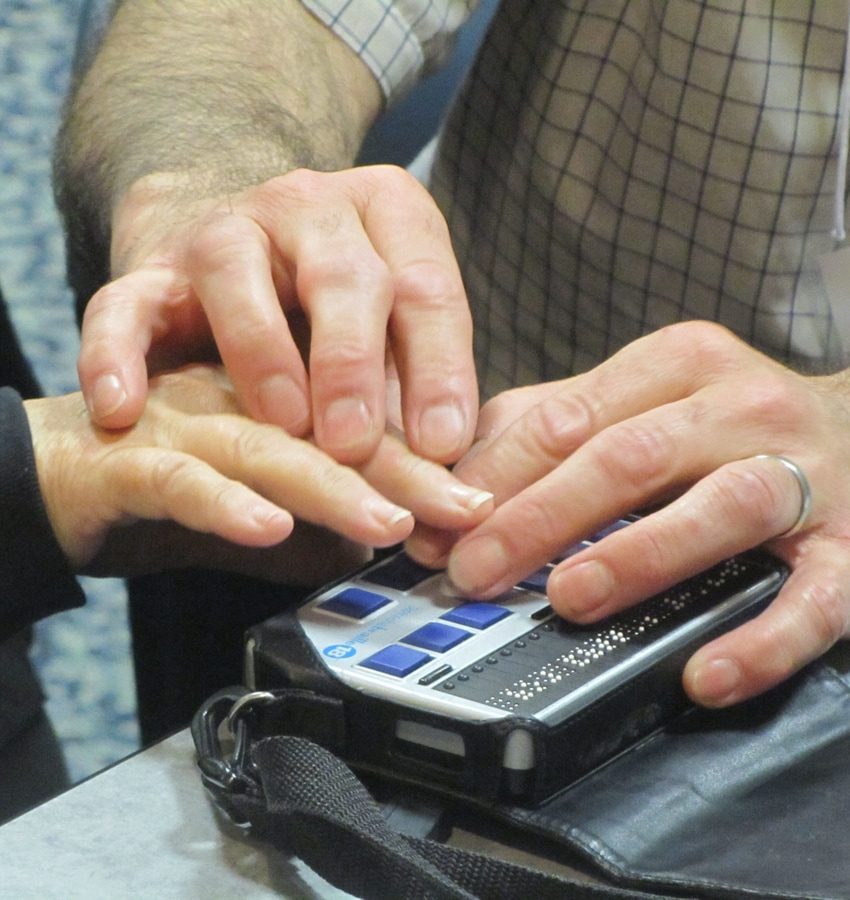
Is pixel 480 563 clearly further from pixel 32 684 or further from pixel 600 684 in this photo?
pixel 32 684

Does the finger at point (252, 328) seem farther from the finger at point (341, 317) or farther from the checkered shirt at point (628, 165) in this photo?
the checkered shirt at point (628, 165)

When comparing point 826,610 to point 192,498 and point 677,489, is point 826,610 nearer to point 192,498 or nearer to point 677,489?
point 677,489

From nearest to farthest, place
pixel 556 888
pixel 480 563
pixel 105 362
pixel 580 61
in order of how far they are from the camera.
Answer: pixel 556 888 < pixel 480 563 < pixel 105 362 < pixel 580 61

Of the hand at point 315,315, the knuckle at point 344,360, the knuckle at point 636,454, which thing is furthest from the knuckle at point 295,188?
the knuckle at point 636,454

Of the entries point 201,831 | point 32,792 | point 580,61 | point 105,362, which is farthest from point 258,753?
point 580,61

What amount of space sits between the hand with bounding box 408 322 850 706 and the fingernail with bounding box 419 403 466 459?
0.01 meters

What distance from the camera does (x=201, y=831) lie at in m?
0.44

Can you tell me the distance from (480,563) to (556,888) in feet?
0.53

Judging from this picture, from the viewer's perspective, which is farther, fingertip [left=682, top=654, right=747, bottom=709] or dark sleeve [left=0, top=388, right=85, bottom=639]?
dark sleeve [left=0, top=388, right=85, bottom=639]

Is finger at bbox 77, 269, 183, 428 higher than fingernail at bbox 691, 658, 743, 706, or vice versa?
finger at bbox 77, 269, 183, 428

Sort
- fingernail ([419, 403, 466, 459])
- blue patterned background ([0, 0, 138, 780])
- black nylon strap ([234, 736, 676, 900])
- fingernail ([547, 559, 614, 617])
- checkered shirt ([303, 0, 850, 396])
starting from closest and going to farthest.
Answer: black nylon strap ([234, 736, 676, 900]) < fingernail ([547, 559, 614, 617]) < fingernail ([419, 403, 466, 459]) < checkered shirt ([303, 0, 850, 396]) < blue patterned background ([0, 0, 138, 780])

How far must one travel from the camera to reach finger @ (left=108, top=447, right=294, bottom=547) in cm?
52

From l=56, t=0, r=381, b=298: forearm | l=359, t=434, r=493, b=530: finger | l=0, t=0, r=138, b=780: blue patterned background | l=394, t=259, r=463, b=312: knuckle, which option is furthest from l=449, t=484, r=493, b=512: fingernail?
l=0, t=0, r=138, b=780: blue patterned background

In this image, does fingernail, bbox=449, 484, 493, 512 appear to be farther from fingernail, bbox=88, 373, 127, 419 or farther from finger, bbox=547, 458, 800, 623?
fingernail, bbox=88, 373, 127, 419
